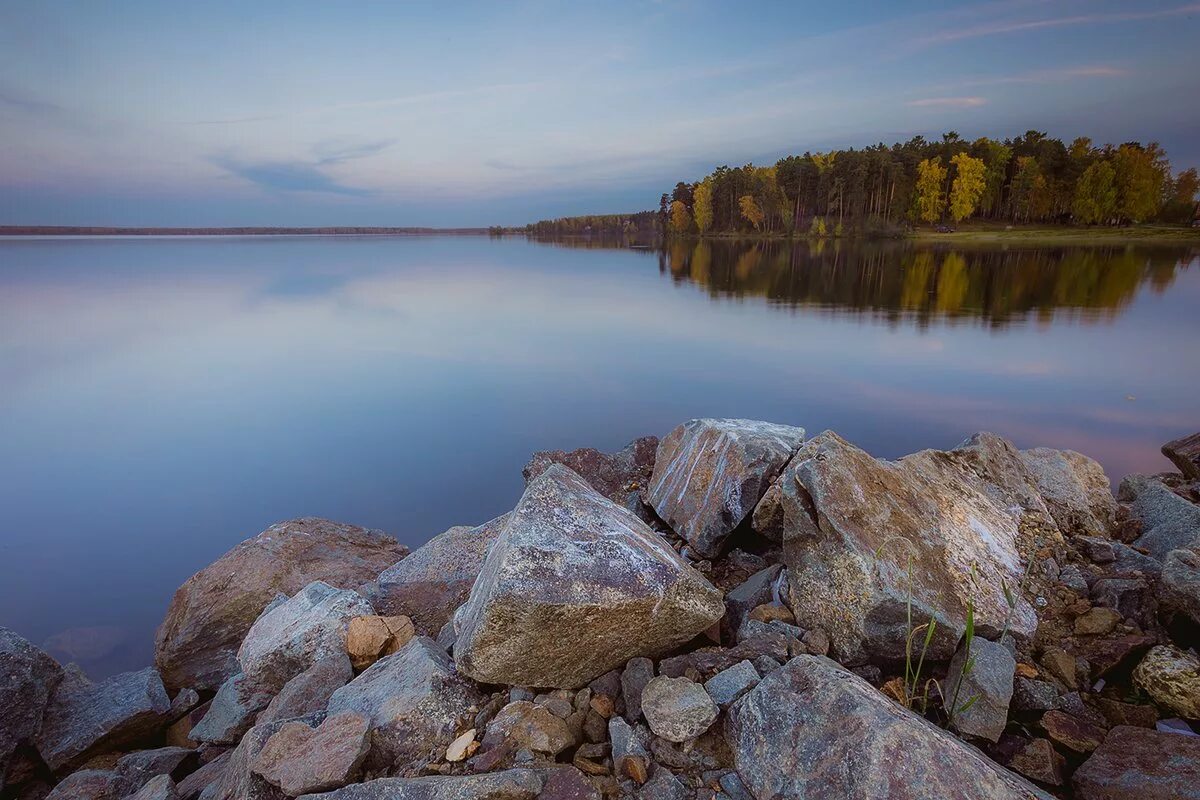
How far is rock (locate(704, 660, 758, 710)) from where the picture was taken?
124 inches

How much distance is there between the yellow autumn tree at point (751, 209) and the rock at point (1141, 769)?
10833cm

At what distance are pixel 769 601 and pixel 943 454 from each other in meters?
2.87

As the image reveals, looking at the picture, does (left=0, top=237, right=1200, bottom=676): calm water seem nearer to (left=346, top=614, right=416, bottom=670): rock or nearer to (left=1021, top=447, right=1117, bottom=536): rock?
(left=1021, top=447, right=1117, bottom=536): rock

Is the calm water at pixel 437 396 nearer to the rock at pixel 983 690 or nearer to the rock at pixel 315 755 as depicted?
the rock at pixel 315 755

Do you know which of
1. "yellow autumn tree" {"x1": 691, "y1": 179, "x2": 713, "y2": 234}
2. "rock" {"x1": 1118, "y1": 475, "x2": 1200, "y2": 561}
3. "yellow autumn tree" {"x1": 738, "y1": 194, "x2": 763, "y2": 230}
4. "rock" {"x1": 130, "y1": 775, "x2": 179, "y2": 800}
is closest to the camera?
"rock" {"x1": 130, "y1": 775, "x2": 179, "y2": 800}

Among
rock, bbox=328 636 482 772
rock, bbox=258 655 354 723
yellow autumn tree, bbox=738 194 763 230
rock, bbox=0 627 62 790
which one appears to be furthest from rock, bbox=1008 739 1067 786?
yellow autumn tree, bbox=738 194 763 230

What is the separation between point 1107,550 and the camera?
487 centimetres

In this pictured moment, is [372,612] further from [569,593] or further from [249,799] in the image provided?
[569,593]

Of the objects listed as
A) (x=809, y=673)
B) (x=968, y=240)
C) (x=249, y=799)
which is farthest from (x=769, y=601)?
(x=968, y=240)

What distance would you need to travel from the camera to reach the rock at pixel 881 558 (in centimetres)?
366

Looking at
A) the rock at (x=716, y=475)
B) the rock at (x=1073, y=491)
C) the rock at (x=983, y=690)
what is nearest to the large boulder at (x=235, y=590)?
the rock at (x=716, y=475)

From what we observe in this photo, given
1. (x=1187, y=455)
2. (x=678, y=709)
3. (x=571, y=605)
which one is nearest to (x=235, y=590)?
(x=571, y=605)

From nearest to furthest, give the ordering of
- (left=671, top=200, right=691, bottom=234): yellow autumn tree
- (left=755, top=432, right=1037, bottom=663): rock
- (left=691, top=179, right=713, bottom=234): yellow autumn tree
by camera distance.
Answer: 1. (left=755, top=432, right=1037, bottom=663): rock
2. (left=691, top=179, right=713, bottom=234): yellow autumn tree
3. (left=671, top=200, right=691, bottom=234): yellow autumn tree

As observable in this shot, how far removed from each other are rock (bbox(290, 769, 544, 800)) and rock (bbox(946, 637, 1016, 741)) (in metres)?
2.28
